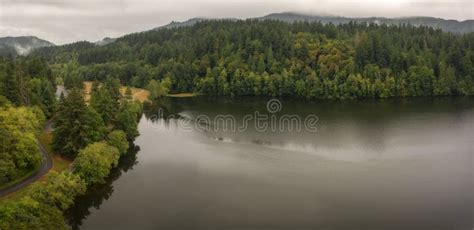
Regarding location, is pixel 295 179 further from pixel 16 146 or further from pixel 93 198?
pixel 16 146

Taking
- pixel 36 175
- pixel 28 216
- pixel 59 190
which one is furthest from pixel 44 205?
pixel 36 175

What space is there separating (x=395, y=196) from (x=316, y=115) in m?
42.5

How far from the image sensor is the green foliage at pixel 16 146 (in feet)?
128

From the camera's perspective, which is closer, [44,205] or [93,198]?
[44,205]

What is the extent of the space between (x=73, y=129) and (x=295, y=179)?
2459 centimetres

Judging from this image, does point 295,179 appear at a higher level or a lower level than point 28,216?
lower

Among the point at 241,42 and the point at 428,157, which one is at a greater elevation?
the point at 241,42

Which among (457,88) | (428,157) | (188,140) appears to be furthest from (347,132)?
(457,88)

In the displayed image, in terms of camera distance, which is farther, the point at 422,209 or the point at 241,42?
the point at 241,42

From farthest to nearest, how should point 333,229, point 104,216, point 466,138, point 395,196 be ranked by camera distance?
point 466,138
point 395,196
point 104,216
point 333,229

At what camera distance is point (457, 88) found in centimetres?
11381

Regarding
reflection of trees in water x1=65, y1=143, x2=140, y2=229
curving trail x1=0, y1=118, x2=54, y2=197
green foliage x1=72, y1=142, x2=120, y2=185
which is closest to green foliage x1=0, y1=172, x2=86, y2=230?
reflection of trees in water x1=65, y1=143, x2=140, y2=229

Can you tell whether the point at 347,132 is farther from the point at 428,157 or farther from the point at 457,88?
the point at 457,88

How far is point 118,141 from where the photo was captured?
53781 mm
